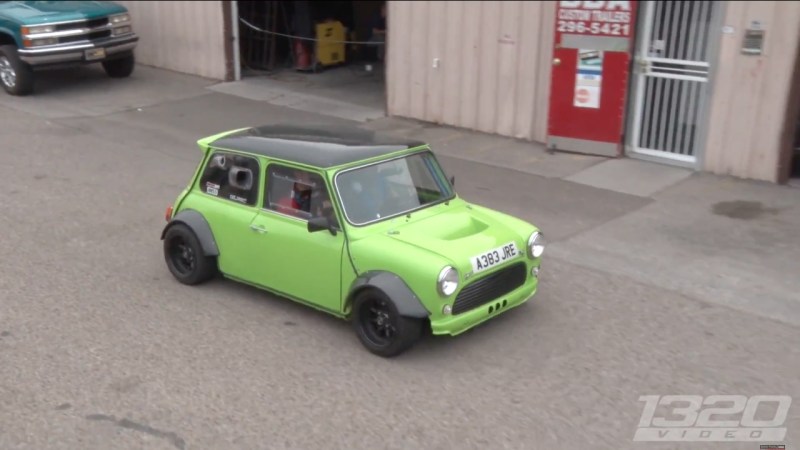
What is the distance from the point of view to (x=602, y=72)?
11586 millimetres

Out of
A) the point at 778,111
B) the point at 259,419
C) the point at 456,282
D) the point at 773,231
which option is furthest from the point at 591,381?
the point at 778,111

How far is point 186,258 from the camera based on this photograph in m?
7.91

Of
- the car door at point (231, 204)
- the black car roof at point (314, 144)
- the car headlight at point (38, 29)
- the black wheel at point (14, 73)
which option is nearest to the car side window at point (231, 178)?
the car door at point (231, 204)

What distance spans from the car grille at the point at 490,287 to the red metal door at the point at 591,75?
17.7ft

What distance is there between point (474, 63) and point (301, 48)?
19.1 feet

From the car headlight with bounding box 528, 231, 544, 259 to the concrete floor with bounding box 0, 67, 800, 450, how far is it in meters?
0.60

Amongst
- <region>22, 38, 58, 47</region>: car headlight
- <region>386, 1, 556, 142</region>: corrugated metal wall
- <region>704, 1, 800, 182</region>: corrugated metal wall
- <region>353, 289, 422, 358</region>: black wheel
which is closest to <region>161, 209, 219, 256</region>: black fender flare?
<region>353, 289, 422, 358</region>: black wheel

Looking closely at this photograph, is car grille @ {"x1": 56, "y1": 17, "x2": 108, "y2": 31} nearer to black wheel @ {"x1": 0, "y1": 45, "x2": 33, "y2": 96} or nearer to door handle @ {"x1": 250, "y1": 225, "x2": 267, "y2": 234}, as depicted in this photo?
black wheel @ {"x1": 0, "y1": 45, "x2": 33, "y2": 96}

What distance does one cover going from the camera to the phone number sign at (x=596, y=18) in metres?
11.3

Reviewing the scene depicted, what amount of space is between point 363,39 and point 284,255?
13.5 m

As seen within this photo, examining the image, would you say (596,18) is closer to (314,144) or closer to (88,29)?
(314,144)

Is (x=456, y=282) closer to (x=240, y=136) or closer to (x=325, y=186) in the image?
(x=325, y=186)

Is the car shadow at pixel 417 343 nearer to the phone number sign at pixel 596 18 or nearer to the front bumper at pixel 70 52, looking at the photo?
the phone number sign at pixel 596 18

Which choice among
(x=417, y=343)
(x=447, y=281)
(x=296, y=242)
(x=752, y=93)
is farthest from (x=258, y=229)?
Answer: (x=752, y=93)
